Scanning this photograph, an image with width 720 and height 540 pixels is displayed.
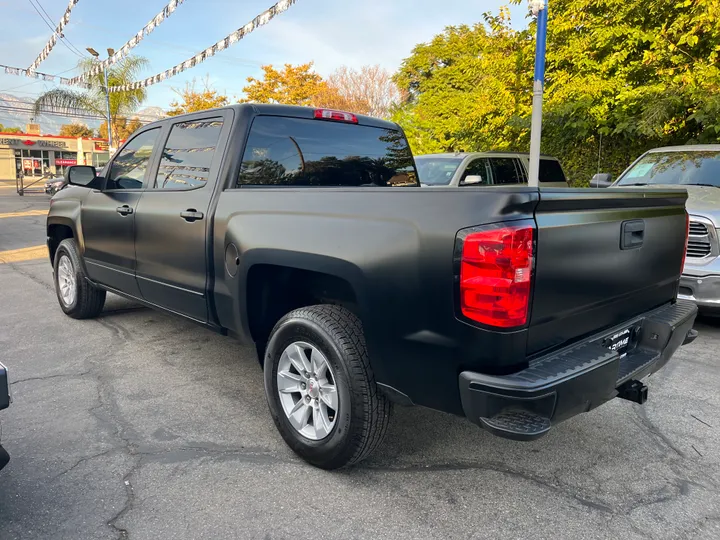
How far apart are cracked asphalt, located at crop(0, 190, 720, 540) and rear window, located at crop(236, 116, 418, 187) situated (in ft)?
4.99

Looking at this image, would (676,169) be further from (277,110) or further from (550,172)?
(277,110)

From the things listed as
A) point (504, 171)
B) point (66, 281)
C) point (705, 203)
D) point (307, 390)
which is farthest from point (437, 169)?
point (307, 390)

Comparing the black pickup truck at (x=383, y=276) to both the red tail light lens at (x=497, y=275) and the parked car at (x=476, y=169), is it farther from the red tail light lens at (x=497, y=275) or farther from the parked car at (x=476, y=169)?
the parked car at (x=476, y=169)

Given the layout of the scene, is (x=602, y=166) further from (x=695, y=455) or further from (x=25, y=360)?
(x=25, y=360)

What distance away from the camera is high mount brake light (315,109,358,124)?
3.96m

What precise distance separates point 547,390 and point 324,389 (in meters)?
1.15

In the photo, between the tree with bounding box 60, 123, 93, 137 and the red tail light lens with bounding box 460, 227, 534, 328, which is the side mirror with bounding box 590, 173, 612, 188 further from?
the tree with bounding box 60, 123, 93, 137

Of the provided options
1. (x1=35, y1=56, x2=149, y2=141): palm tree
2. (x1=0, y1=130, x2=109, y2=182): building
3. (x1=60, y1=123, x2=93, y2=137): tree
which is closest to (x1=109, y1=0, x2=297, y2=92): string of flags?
(x1=35, y1=56, x2=149, y2=141): palm tree

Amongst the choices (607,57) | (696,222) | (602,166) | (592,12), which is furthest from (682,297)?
(602,166)

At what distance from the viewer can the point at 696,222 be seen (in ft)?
17.2

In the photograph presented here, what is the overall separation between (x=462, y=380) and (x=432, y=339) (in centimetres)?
21

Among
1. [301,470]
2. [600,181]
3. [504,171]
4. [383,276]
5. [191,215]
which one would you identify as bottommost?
[301,470]

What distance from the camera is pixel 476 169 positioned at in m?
9.48

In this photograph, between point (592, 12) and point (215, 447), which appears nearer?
point (215, 447)
